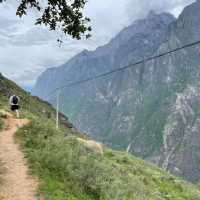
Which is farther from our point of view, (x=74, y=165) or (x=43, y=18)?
(x=74, y=165)

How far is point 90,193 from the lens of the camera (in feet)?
57.8

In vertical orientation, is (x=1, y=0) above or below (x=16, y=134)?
above

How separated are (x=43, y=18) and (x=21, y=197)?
6.25 meters

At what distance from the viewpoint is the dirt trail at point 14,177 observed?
16359 millimetres

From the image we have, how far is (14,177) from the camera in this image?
726 inches

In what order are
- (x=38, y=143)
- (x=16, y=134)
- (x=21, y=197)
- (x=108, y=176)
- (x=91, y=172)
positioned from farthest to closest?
(x=16, y=134)
(x=38, y=143)
(x=108, y=176)
(x=91, y=172)
(x=21, y=197)

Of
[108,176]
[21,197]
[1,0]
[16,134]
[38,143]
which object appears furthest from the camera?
[16,134]

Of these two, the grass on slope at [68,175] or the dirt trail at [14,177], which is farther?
the grass on slope at [68,175]

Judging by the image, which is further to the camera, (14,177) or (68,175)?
(68,175)

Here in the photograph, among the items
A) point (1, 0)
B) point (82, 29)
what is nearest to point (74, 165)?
point (82, 29)

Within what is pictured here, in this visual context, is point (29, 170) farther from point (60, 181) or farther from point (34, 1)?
point (34, 1)

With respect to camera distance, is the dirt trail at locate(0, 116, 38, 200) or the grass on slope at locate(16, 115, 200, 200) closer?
the dirt trail at locate(0, 116, 38, 200)

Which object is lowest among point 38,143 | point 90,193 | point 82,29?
point 90,193

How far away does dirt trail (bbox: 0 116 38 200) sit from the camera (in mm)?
16359
